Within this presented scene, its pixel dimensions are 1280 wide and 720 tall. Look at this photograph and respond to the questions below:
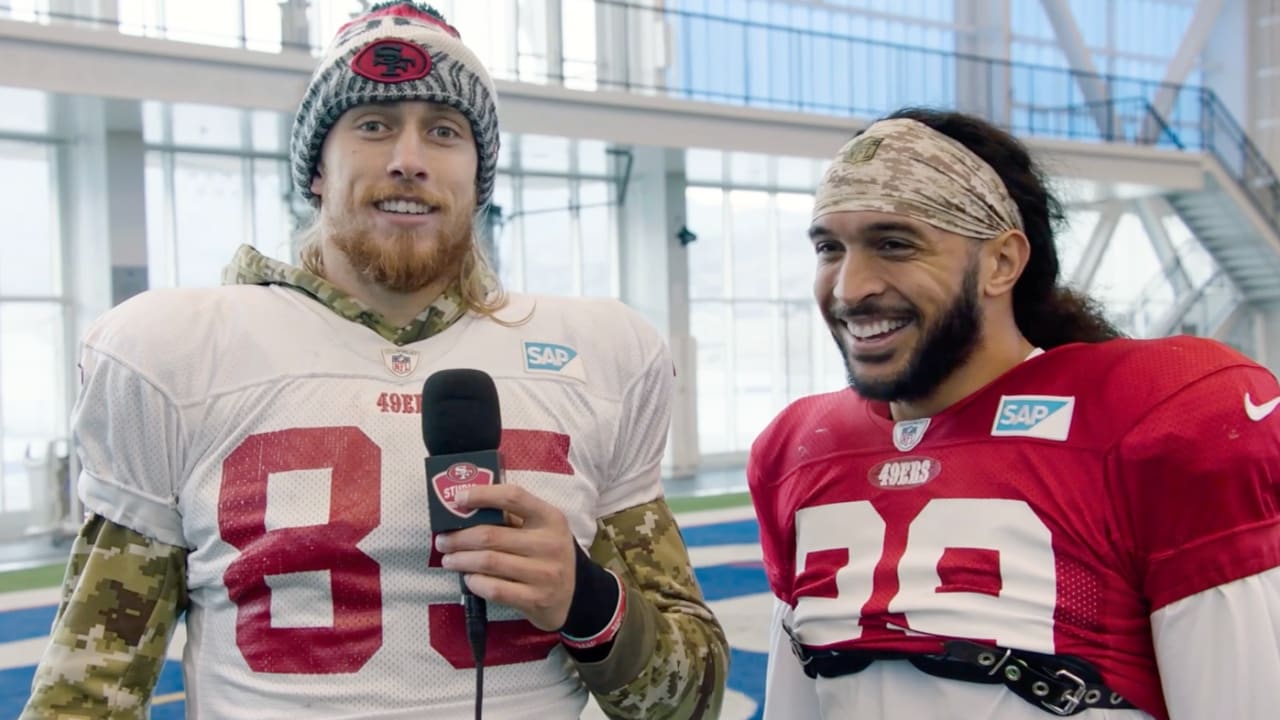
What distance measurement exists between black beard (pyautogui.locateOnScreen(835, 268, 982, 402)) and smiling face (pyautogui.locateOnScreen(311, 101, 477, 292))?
0.70 m

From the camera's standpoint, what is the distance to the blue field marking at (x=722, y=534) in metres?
8.63

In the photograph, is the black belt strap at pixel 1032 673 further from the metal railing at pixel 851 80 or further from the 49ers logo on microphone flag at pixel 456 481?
the metal railing at pixel 851 80

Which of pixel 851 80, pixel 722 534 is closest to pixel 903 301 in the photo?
pixel 722 534

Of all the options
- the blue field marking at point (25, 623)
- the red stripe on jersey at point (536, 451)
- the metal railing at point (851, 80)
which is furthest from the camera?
the metal railing at point (851, 80)

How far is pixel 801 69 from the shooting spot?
15.2m

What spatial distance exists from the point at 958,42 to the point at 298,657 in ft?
59.0

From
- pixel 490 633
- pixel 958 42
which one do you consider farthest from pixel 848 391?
pixel 958 42

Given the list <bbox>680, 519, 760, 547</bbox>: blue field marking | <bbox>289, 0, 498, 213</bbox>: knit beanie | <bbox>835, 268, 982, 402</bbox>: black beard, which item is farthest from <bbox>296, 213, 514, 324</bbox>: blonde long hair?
<bbox>680, 519, 760, 547</bbox>: blue field marking

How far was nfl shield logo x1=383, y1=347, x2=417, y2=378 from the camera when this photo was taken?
181 cm

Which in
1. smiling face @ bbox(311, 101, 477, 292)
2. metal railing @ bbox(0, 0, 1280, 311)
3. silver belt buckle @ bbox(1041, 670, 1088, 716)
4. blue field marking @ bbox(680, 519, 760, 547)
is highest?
metal railing @ bbox(0, 0, 1280, 311)

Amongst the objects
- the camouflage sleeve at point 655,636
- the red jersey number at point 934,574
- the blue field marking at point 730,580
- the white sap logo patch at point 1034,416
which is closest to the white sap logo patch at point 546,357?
the camouflage sleeve at point 655,636

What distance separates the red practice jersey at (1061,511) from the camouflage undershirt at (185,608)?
0.25 m

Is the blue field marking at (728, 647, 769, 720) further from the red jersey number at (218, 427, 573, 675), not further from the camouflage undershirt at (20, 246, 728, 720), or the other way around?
the red jersey number at (218, 427, 573, 675)

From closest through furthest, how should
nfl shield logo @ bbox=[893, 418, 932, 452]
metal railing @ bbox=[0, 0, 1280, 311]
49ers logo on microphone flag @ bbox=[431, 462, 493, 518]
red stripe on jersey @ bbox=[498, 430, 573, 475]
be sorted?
1. 49ers logo on microphone flag @ bbox=[431, 462, 493, 518]
2. red stripe on jersey @ bbox=[498, 430, 573, 475]
3. nfl shield logo @ bbox=[893, 418, 932, 452]
4. metal railing @ bbox=[0, 0, 1280, 311]
